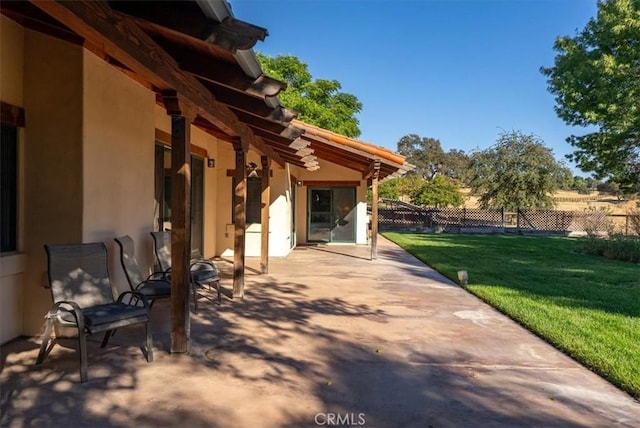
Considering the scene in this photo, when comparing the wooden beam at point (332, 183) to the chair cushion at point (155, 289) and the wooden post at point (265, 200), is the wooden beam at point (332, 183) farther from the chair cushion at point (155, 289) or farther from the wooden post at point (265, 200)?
the chair cushion at point (155, 289)

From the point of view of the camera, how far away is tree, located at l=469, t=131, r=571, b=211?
92.4 feet

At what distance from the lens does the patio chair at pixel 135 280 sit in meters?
5.23

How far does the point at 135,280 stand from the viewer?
17.9 ft

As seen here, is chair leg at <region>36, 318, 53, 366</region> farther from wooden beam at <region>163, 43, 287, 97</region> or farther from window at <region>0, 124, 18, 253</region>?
wooden beam at <region>163, 43, 287, 97</region>

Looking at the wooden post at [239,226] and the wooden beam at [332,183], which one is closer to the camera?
the wooden post at [239,226]

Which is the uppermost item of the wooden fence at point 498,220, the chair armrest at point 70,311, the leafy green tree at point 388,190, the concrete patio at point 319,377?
the leafy green tree at point 388,190

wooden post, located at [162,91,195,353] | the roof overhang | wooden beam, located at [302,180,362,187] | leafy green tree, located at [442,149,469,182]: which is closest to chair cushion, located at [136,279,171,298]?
wooden post, located at [162,91,195,353]

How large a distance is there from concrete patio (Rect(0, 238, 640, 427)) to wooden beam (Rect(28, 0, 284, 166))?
237cm

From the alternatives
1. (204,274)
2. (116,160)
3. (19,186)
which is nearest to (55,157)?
(19,186)

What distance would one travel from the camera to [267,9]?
408 inches

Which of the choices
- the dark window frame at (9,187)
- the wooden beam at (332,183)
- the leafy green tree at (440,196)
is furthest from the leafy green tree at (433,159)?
the dark window frame at (9,187)

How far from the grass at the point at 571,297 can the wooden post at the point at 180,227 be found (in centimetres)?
374

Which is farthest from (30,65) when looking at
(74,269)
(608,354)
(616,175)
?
(616,175)

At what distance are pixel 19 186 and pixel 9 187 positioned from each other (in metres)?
0.12
